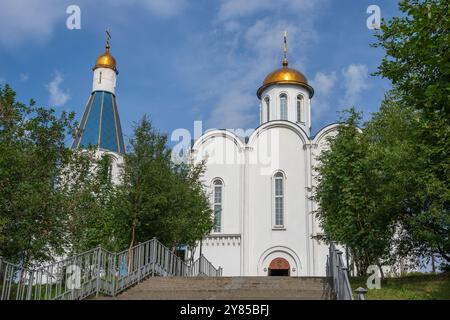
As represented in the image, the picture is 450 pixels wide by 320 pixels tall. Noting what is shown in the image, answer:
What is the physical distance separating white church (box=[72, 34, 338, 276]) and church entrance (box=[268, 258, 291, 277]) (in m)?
0.05

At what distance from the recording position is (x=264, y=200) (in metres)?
27.8

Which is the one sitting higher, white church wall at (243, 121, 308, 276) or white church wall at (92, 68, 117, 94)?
white church wall at (92, 68, 117, 94)

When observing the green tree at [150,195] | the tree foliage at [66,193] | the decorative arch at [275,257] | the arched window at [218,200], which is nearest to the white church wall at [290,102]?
the arched window at [218,200]

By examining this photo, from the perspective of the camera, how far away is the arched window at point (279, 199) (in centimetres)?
2745

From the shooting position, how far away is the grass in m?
A: 11.5

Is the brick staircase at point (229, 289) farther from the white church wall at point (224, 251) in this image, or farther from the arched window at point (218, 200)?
the arched window at point (218, 200)

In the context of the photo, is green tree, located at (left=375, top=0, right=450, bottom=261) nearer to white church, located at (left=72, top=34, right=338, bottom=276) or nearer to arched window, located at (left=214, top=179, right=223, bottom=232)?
white church, located at (left=72, top=34, right=338, bottom=276)

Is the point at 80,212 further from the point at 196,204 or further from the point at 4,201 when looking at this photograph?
the point at 196,204

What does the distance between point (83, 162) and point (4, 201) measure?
3.72 m

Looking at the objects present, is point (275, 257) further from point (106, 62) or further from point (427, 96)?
point (106, 62)

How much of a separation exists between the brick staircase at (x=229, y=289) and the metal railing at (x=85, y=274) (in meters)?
0.39

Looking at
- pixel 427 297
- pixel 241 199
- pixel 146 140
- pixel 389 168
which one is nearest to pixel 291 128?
pixel 241 199

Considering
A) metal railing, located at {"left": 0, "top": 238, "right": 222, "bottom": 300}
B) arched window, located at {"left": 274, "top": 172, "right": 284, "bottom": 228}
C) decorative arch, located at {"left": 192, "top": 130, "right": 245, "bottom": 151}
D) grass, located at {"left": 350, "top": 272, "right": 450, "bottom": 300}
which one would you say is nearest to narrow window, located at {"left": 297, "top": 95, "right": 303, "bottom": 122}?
decorative arch, located at {"left": 192, "top": 130, "right": 245, "bottom": 151}

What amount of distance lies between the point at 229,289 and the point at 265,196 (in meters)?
16.3
